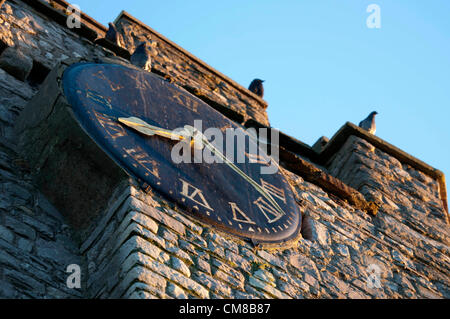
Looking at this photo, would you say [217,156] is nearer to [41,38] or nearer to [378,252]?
[378,252]

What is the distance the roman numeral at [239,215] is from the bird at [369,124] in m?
3.09

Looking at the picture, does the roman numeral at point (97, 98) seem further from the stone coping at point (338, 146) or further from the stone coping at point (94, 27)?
the stone coping at point (338, 146)

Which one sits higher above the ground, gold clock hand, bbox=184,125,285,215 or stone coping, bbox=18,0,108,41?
stone coping, bbox=18,0,108,41

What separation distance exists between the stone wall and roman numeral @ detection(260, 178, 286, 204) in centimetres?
27

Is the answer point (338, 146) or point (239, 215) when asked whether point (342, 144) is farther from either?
point (239, 215)

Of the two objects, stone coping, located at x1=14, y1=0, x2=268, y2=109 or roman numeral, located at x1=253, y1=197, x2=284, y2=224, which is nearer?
roman numeral, located at x1=253, y1=197, x2=284, y2=224

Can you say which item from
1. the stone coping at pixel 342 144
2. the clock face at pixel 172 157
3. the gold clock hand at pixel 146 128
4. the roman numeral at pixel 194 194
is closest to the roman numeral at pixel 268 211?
the clock face at pixel 172 157

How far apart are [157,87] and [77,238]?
Answer: 141 cm

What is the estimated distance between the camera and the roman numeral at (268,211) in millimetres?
Result: 4535

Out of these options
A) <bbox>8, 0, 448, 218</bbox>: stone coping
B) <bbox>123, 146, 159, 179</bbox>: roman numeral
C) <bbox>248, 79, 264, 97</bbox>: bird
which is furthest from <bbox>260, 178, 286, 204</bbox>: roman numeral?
<bbox>248, 79, 264, 97</bbox>: bird

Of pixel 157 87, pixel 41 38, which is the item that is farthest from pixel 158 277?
pixel 41 38

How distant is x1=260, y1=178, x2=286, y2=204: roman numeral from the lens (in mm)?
4848

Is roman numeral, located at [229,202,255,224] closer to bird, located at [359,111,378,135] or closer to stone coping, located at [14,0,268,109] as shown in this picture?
stone coping, located at [14,0,268,109]

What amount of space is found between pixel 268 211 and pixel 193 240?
32.0 inches
